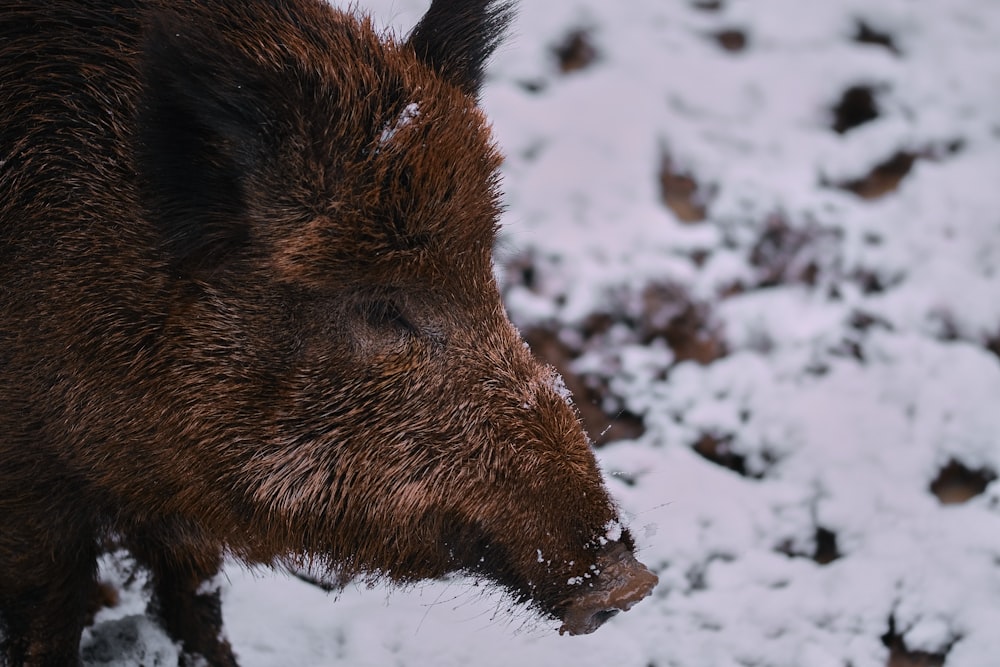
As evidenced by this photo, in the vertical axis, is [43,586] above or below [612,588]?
above

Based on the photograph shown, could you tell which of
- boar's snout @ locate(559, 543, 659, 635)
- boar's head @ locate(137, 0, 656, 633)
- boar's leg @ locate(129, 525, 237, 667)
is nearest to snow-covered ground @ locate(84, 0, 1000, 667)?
boar's leg @ locate(129, 525, 237, 667)

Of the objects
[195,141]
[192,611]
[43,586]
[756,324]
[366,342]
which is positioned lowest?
[756,324]

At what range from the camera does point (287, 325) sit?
2777 millimetres

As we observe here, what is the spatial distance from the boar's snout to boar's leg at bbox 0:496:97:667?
1321 millimetres

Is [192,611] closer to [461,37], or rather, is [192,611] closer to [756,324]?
[461,37]

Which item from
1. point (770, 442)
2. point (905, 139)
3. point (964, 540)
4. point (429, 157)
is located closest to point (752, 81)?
point (905, 139)

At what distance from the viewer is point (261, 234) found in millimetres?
2730

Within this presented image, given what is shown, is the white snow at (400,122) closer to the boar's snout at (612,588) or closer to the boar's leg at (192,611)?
the boar's snout at (612,588)

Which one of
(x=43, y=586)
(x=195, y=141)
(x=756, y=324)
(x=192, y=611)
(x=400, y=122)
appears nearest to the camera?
(x=195, y=141)

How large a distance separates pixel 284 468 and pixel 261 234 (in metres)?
0.57

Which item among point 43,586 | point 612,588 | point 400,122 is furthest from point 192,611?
point 400,122

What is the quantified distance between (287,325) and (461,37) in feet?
3.08

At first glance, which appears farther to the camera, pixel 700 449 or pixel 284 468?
pixel 700 449

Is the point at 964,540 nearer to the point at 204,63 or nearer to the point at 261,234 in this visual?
the point at 261,234
